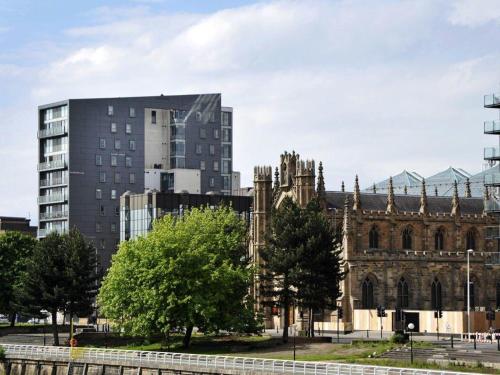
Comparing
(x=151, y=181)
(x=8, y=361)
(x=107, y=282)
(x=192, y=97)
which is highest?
(x=192, y=97)

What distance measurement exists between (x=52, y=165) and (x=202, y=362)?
347 feet

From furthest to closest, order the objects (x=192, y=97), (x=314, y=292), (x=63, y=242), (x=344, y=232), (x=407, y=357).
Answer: (x=192, y=97) < (x=344, y=232) < (x=63, y=242) < (x=314, y=292) < (x=407, y=357)

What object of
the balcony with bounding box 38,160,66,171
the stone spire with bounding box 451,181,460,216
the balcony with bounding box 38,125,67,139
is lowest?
the stone spire with bounding box 451,181,460,216

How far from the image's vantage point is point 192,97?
19238 cm

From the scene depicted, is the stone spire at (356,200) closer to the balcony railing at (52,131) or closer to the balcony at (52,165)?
the balcony at (52,165)

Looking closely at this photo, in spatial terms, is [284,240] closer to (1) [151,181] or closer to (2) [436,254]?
(2) [436,254]

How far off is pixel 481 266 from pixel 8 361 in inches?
2632

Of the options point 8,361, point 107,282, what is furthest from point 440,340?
point 8,361

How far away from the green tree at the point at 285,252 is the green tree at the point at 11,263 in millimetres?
35839

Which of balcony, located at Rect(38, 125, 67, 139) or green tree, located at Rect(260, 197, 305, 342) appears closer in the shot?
green tree, located at Rect(260, 197, 305, 342)

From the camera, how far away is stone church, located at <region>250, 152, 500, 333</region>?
483 feet

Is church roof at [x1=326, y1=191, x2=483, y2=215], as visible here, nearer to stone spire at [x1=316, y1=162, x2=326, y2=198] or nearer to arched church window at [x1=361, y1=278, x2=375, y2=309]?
stone spire at [x1=316, y1=162, x2=326, y2=198]

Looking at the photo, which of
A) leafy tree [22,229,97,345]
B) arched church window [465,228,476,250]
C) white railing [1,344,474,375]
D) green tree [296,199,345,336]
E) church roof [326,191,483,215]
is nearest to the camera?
white railing [1,344,474,375]

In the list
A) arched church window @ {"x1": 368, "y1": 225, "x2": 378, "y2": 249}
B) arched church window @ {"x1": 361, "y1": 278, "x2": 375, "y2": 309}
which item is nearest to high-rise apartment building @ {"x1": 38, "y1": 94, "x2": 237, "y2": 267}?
arched church window @ {"x1": 368, "y1": 225, "x2": 378, "y2": 249}
